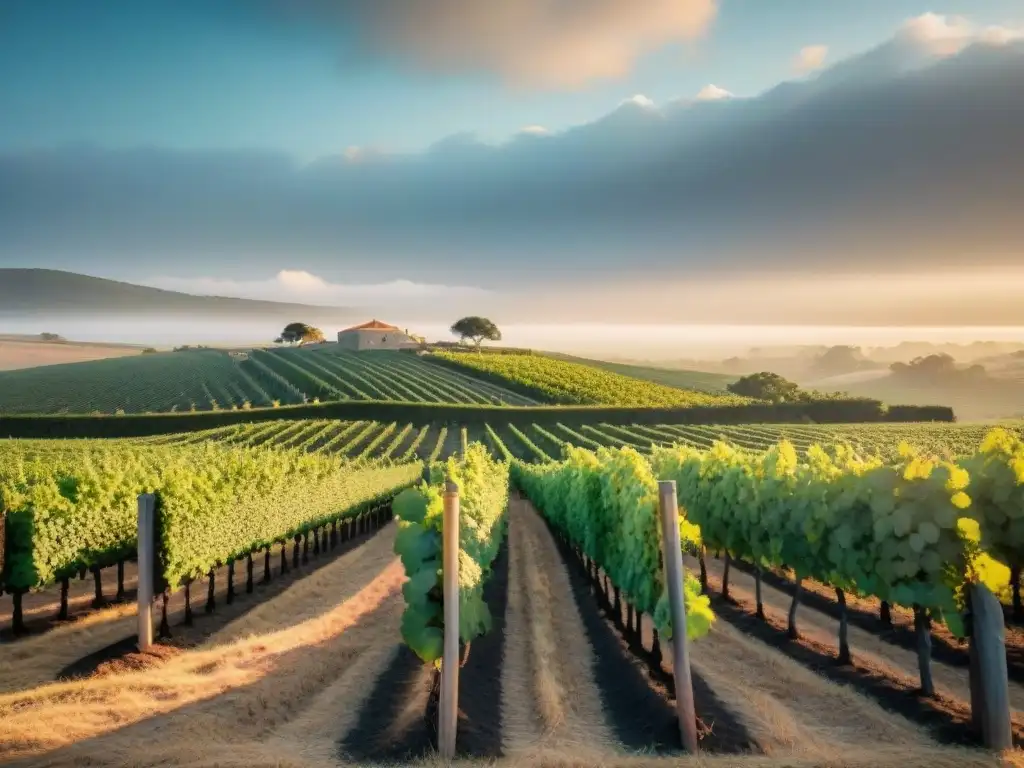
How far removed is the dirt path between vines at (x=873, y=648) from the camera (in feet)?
31.8

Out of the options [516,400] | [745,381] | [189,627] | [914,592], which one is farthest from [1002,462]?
[745,381]

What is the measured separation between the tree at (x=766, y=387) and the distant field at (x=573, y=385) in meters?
7.24

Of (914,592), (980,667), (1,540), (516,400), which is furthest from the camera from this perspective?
(516,400)

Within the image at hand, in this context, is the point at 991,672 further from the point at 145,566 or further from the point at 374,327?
the point at 374,327

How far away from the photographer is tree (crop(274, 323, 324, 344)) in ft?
498

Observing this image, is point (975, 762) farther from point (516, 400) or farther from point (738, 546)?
A: point (516, 400)

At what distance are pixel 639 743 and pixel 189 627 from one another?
30.9 feet

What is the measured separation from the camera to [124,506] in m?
14.9

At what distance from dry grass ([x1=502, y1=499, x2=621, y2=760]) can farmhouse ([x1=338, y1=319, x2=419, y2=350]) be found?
11932 centimetres

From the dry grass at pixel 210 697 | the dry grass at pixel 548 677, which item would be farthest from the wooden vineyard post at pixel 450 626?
the dry grass at pixel 210 697

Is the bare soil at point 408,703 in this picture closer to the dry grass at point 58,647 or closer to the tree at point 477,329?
the dry grass at point 58,647

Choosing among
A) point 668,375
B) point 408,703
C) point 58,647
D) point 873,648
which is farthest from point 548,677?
point 668,375

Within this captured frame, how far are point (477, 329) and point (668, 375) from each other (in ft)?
126

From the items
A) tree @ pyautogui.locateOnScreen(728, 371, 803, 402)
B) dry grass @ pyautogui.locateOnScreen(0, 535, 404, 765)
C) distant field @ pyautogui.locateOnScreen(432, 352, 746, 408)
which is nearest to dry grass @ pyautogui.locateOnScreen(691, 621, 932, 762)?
dry grass @ pyautogui.locateOnScreen(0, 535, 404, 765)
